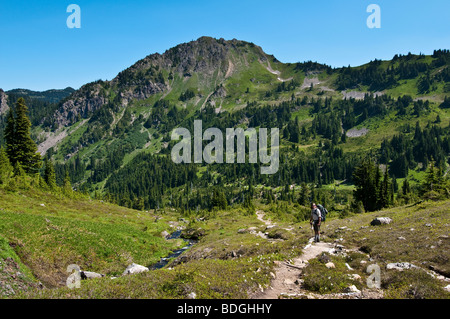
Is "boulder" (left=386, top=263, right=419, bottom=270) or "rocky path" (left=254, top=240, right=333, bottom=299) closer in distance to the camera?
"rocky path" (left=254, top=240, right=333, bottom=299)

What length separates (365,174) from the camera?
6631 cm

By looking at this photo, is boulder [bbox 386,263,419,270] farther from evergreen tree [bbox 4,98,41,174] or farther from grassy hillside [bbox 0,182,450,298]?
evergreen tree [bbox 4,98,41,174]

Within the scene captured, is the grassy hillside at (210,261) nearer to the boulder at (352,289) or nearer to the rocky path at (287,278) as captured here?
the boulder at (352,289)

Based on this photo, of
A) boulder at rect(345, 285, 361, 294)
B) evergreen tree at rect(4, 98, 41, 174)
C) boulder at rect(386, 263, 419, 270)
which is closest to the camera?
boulder at rect(345, 285, 361, 294)

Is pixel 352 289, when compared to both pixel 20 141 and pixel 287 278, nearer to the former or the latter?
pixel 287 278

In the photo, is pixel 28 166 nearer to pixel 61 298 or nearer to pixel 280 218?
pixel 61 298

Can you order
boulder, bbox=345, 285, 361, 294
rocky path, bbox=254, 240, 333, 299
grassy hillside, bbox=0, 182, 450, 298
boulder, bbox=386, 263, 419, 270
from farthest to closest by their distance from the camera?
boulder, bbox=386, 263, 419, 270 → rocky path, bbox=254, 240, 333, 299 → boulder, bbox=345, 285, 361, 294 → grassy hillside, bbox=0, 182, 450, 298

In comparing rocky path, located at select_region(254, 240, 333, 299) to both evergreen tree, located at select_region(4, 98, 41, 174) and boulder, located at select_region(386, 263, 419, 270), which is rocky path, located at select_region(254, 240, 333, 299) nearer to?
boulder, located at select_region(386, 263, 419, 270)

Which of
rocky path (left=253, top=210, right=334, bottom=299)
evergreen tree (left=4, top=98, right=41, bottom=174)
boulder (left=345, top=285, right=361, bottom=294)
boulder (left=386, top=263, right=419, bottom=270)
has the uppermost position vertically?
evergreen tree (left=4, top=98, right=41, bottom=174)

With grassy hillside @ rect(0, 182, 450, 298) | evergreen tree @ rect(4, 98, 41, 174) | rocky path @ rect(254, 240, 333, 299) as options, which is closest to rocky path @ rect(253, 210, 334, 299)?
rocky path @ rect(254, 240, 333, 299)

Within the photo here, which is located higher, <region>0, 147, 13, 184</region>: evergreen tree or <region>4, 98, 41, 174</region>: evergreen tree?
<region>4, 98, 41, 174</region>: evergreen tree

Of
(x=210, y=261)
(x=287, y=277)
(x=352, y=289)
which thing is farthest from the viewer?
(x=210, y=261)

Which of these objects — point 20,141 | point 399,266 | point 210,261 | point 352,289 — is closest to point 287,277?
point 352,289
